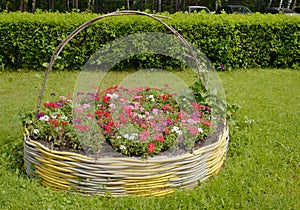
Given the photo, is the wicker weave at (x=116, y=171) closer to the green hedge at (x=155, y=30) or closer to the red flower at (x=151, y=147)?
the red flower at (x=151, y=147)

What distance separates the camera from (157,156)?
8.77 ft

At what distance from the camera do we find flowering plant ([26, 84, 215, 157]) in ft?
9.09

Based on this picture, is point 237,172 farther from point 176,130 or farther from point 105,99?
point 105,99

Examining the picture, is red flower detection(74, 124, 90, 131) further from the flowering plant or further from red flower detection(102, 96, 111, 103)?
red flower detection(102, 96, 111, 103)

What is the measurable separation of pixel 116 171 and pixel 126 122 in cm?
51

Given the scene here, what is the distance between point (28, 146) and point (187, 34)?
17.1ft

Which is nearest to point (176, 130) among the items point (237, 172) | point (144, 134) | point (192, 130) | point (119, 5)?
point (192, 130)

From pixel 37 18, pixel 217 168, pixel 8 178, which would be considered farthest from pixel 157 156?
pixel 37 18

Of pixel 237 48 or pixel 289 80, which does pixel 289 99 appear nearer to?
pixel 289 80

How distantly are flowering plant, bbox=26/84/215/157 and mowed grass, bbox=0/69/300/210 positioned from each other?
14.2 inches

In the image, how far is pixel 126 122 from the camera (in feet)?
9.74

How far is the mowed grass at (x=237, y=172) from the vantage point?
269 cm

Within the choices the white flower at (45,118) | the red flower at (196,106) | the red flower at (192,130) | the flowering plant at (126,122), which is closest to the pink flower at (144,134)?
the flowering plant at (126,122)

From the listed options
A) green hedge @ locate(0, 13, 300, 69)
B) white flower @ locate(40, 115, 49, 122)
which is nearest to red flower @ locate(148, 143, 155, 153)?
white flower @ locate(40, 115, 49, 122)
